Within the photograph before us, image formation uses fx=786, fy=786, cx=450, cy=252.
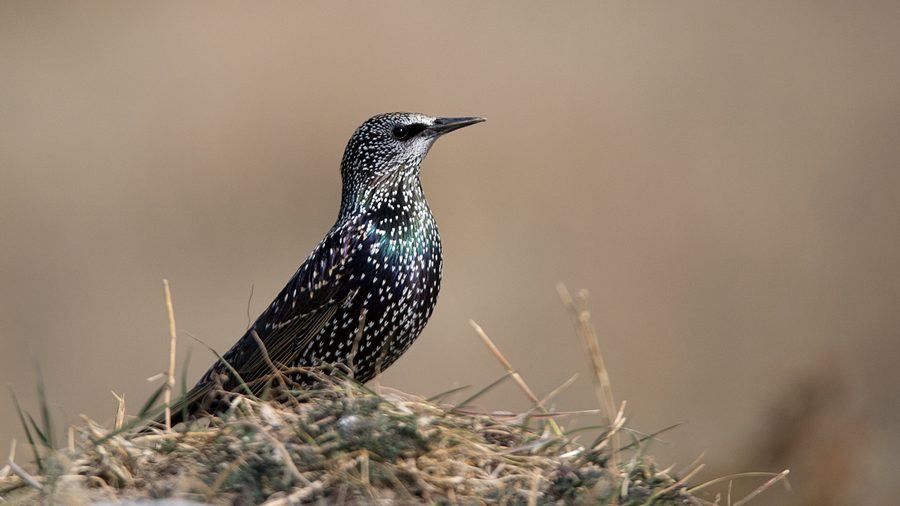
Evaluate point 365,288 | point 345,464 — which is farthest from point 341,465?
point 365,288

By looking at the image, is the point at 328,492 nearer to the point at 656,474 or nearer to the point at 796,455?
the point at 656,474

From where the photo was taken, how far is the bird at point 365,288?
2795 mm

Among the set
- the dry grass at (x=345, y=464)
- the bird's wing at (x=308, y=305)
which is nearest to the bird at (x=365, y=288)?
the bird's wing at (x=308, y=305)

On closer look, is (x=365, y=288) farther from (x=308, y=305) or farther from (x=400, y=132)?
(x=400, y=132)

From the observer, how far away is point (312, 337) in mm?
2859

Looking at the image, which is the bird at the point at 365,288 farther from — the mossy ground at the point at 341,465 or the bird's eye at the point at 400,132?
the mossy ground at the point at 341,465

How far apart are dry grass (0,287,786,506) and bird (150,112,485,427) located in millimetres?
802

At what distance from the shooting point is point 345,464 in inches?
62.5

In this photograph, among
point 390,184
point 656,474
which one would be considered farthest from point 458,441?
point 390,184

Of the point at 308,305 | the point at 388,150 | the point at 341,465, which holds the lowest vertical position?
the point at 341,465

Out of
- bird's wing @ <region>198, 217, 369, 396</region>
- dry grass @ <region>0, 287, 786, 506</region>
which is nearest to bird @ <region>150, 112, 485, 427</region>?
bird's wing @ <region>198, 217, 369, 396</region>

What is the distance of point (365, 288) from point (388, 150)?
0.64 m

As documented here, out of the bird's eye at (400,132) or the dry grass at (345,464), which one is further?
the bird's eye at (400,132)

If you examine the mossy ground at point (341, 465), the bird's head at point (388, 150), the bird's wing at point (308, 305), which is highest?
the bird's head at point (388, 150)
